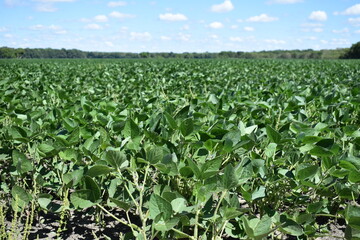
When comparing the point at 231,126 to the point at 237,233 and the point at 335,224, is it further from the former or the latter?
the point at 335,224

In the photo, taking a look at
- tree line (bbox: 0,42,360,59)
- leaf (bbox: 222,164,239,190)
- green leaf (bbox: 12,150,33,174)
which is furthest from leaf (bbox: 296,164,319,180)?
tree line (bbox: 0,42,360,59)

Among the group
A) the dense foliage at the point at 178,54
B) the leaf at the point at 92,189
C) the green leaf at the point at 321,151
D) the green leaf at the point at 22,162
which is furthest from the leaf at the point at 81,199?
the dense foliage at the point at 178,54

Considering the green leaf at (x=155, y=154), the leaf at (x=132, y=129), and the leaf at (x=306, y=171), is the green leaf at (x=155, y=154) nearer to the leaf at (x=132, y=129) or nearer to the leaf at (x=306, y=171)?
the leaf at (x=132, y=129)

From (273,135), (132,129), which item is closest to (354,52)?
(273,135)

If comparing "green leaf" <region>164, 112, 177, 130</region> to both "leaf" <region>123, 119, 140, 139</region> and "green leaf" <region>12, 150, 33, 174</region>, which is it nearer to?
"leaf" <region>123, 119, 140, 139</region>

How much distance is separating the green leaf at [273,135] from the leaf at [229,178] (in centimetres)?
45

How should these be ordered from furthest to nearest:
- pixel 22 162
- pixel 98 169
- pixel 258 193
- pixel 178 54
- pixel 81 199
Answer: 1. pixel 178 54
2. pixel 22 162
3. pixel 258 193
4. pixel 81 199
5. pixel 98 169

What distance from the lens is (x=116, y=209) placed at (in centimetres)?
259

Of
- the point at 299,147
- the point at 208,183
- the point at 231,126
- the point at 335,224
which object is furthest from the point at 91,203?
the point at 335,224

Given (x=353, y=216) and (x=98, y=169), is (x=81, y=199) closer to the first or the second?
(x=98, y=169)

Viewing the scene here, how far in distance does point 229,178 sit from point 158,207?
32cm

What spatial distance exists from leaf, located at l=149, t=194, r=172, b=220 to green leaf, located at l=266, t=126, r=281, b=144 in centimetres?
72

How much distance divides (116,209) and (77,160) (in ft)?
2.82

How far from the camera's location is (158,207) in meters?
1.42
